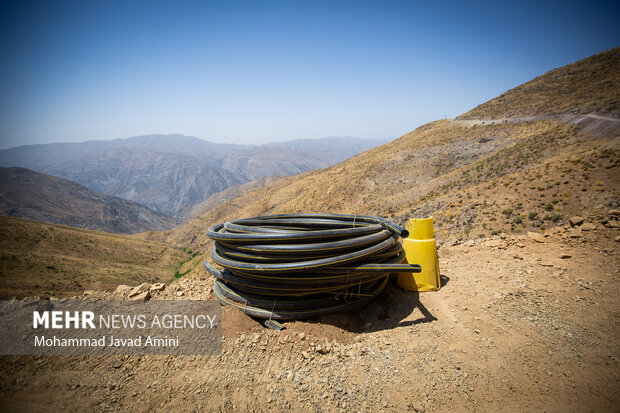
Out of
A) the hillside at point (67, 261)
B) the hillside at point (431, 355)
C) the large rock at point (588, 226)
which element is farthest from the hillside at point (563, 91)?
the hillside at point (67, 261)

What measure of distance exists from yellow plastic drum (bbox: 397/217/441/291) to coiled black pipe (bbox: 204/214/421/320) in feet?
1.65

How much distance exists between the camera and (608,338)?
2.77m

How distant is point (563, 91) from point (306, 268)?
4905 cm

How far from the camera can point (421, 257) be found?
170 inches

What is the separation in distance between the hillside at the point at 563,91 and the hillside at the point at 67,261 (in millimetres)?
38128

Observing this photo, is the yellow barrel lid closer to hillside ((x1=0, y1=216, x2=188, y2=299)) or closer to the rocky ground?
the rocky ground

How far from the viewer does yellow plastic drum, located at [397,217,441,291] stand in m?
4.23

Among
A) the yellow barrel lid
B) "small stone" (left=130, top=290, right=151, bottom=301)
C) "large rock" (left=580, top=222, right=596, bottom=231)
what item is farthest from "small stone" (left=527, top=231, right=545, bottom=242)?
"small stone" (left=130, top=290, right=151, bottom=301)

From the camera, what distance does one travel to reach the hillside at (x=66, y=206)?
3401 inches

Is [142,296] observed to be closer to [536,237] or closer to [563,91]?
[536,237]

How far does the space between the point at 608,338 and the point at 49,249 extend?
1120 inches

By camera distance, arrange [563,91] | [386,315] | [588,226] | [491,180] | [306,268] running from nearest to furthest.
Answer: [306,268] < [386,315] < [588,226] < [491,180] < [563,91]

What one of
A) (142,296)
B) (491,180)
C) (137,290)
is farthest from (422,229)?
(491,180)

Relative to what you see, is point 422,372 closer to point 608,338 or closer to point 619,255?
point 608,338
